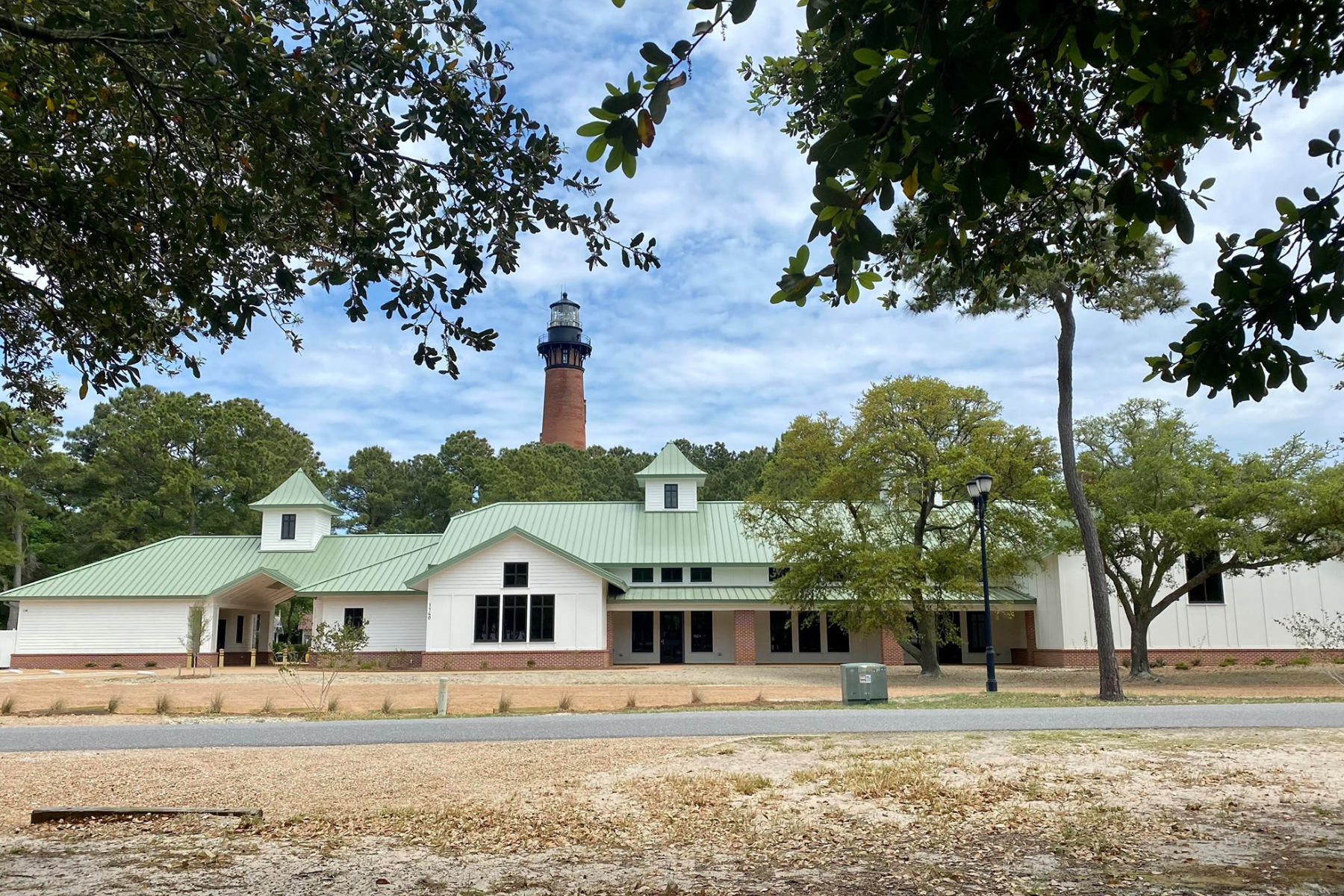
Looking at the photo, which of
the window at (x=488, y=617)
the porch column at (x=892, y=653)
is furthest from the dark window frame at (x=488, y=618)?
the porch column at (x=892, y=653)

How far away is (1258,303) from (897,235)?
420 centimetres

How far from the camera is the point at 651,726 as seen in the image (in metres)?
13.4

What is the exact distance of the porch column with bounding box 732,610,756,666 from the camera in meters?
35.4

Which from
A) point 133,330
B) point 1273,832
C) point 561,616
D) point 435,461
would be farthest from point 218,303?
point 435,461

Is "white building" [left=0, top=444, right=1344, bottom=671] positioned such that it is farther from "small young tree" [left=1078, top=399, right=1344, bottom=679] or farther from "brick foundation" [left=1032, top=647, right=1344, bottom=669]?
"small young tree" [left=1078, top=399, right=1344, bottom=679]

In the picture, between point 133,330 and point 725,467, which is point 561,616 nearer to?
point 133,330

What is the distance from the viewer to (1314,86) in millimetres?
5375

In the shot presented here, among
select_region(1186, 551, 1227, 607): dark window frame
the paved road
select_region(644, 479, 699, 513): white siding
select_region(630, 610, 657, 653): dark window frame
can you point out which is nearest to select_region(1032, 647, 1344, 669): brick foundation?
select_region(1186, 551, 1227, 607): dark window frame

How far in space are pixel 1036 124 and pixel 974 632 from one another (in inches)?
1397

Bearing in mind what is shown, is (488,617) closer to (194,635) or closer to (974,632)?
(194,635)

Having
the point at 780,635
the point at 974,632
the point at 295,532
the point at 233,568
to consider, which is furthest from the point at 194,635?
the point at 974,632

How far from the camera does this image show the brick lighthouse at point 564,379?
249 feet

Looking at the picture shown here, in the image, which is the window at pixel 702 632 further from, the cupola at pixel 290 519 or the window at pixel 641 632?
the cupola at pixel 290 519

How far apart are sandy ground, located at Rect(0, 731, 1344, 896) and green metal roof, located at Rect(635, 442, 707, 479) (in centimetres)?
3001
